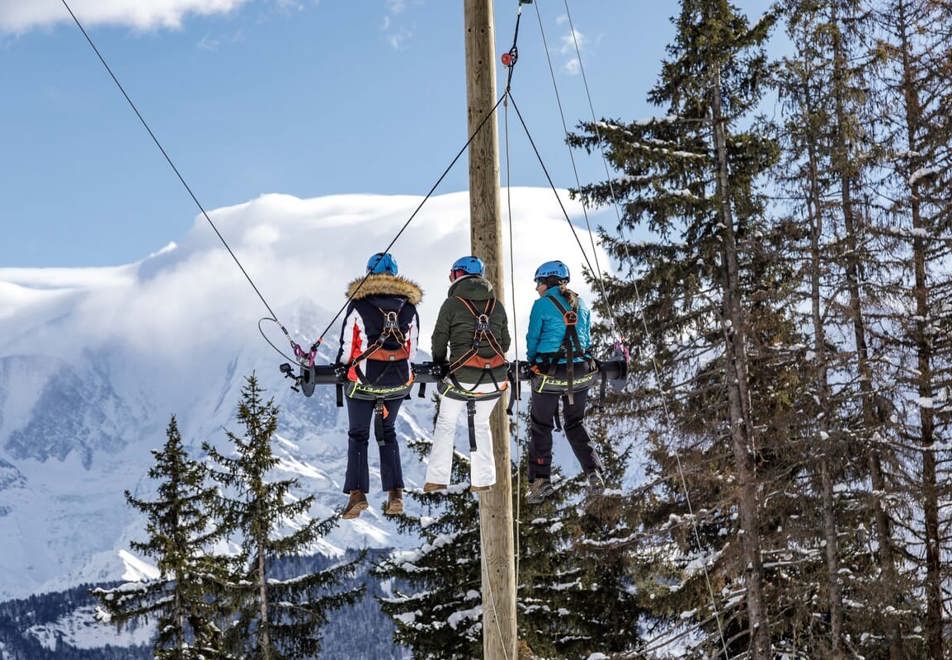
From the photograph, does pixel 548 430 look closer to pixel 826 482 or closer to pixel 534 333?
pixel 534 333

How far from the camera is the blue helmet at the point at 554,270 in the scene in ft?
35.7

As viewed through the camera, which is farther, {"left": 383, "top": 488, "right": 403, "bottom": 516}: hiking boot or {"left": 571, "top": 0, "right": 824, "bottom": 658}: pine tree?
{"left": 571, "top": 0, "right": 824, "bottom": 658}: pine tree

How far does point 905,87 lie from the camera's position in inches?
777

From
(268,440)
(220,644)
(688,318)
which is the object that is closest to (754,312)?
(688,318)

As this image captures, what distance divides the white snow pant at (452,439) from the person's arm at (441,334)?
0.42m

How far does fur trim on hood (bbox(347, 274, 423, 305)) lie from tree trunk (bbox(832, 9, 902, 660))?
395 inches

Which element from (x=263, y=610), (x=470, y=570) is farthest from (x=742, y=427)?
(x=263, y=610)

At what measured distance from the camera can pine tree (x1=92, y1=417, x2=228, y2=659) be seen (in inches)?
1031

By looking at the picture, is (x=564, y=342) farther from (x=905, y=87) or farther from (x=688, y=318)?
(x=905, y=87)

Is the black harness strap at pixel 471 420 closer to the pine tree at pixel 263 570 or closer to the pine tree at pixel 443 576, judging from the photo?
the pine tree at pixel 443 576

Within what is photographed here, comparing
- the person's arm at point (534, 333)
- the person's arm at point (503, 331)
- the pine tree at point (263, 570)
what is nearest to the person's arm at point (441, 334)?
the person's arm at point (503, 331)

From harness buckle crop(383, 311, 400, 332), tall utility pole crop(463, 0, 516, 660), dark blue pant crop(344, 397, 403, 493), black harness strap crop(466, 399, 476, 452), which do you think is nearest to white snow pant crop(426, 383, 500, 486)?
black harness strap crop(466, 399, 476, 452)

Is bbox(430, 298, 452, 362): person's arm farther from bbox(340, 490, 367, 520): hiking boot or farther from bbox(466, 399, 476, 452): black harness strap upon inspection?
bbox(340, 490, 367, 520): hiking boot

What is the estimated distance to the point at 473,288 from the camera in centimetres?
981
